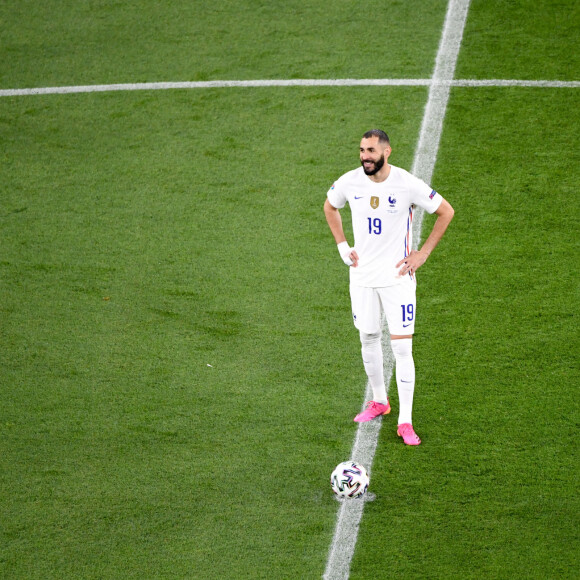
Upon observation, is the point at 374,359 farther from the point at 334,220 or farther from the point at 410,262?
the point at 334,220

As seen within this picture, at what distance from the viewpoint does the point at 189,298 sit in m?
7.11

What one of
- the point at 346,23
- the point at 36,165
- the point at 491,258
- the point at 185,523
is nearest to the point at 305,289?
the point at 491,258

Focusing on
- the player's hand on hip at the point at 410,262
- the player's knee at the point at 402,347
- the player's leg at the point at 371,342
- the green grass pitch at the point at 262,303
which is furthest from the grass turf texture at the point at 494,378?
the player's hand on hip at the point at 410,262

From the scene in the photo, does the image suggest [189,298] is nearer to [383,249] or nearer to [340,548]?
[383,249]

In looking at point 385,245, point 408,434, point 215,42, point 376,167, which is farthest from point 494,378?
point 215,42

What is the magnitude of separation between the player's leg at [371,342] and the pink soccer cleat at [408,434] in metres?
0.29

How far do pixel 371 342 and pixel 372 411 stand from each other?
56 cm

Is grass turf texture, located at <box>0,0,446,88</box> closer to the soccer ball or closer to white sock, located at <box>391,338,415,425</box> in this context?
white sock, located at <box>391,338,415,425</box>

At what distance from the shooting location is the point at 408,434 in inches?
225

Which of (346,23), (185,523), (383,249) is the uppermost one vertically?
(346,23)

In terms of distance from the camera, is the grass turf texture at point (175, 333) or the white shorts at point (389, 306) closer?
the grass turf texture at point (175, 333)

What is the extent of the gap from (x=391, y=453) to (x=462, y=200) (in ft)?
9.89

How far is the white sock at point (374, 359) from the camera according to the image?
5711mm

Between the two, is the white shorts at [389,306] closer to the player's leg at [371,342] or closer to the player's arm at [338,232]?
the player's leg at [371,342]
